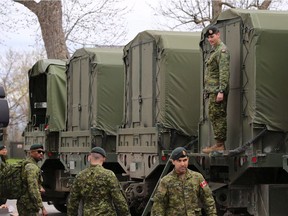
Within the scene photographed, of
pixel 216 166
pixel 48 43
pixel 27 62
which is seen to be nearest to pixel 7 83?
pixel 27 62

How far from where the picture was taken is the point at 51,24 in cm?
2641

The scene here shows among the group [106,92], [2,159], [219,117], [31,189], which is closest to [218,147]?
[219,117]

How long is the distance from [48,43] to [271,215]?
716 inches

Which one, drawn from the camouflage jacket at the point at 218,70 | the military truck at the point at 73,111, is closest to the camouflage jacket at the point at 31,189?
the camouflage jacket at the point at 218,70

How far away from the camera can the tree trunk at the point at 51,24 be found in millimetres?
26172

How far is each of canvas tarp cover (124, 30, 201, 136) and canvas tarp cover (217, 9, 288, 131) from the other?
87.8 inches

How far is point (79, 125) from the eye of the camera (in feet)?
48.9

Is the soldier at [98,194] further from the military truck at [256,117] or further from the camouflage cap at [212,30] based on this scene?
the camouflage cap at [212,30]

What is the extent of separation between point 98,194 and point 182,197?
1270 mm

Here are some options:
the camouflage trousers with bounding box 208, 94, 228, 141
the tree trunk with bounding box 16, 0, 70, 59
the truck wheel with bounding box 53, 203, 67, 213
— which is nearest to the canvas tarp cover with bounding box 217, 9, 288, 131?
the camouflage trousers with bounding box 208, 94, 228, 141

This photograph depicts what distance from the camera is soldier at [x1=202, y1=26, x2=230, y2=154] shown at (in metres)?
9.66

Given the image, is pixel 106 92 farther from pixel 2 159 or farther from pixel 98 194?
pixel 98 194

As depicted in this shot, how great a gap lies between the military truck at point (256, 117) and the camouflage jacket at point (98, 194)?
6.25 ft

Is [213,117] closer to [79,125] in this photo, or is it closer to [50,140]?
[79,125]
